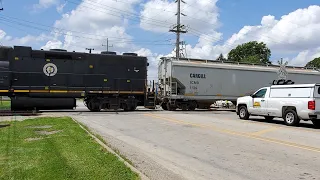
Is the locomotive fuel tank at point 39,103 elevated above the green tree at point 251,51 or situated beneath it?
situated beneath

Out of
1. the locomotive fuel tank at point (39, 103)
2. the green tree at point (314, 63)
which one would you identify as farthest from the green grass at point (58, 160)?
the green tree at point (314, 63)

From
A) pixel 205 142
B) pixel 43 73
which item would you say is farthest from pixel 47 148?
pixel 43 73

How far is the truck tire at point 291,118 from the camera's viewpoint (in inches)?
679

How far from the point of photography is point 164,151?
9992mm

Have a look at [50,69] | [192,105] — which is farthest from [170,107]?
[50,69]

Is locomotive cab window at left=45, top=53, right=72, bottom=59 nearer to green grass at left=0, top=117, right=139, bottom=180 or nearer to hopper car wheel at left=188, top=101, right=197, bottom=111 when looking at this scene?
hopper car wheel at left=188, top=101, right=197, bottom=111

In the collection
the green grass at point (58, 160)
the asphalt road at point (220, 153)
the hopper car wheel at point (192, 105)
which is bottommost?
the asphalt road at point (220, 153)

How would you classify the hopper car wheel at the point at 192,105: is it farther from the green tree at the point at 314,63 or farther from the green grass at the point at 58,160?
the green tree at the point at 314,63

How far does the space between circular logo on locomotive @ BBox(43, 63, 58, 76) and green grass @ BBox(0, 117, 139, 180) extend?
14458 millimetres

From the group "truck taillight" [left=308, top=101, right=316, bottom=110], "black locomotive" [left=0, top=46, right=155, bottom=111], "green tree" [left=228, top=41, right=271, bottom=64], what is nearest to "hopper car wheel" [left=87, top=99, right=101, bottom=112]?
"black locomotive" [left=0, top=46, right=155, bottom=111]

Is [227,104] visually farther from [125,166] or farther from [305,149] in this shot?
[125,166]

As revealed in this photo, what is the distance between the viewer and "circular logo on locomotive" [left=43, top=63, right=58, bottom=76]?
2511 cm

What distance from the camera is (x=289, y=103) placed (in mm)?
17688

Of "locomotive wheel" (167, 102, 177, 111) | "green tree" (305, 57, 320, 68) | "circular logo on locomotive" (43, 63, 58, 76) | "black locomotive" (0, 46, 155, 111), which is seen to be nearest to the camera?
"black locomotive" (0, 46, 155, 111)
